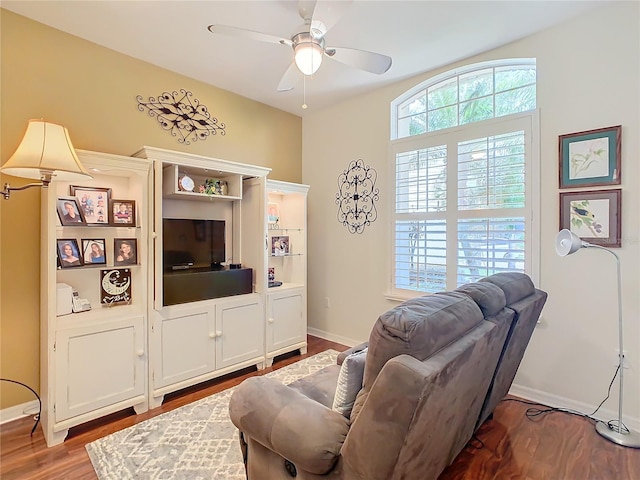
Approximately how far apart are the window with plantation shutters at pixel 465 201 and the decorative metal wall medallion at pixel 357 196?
323mm

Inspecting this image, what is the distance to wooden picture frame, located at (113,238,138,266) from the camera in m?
2.67

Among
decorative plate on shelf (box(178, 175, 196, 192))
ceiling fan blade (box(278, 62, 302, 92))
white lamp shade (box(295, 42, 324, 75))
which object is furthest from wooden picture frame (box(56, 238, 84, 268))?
white lamp shade (box(295, 42, 324, 75))

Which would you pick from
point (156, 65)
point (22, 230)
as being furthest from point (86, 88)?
point (22, 230)

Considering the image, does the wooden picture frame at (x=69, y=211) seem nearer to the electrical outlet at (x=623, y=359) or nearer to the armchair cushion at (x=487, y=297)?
the armchair cushion at (x=487, y=297)

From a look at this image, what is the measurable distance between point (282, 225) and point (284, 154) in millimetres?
983

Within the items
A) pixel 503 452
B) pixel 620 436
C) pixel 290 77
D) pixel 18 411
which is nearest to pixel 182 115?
pixel 290 77

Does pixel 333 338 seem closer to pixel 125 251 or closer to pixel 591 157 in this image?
pixel 125 251

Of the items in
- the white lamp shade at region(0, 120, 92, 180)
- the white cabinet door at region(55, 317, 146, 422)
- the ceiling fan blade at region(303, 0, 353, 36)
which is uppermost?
the ceiling fan blade at region(303, 0, 353, 36)

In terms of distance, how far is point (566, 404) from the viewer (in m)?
2.62

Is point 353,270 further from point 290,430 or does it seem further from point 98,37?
point 98,37

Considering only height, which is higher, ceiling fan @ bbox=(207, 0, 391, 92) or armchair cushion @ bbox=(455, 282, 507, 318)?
ceiling fan @ bbox=(207, 0, 391, 92)

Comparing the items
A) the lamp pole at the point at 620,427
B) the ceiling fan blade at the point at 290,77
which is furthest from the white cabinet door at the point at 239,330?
the lamp pole at the point at 620,427

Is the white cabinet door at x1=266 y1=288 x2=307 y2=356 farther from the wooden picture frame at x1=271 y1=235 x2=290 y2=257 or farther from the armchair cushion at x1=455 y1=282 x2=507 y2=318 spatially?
the armchair cushion at x1=455 y1=282 x2=507 y2=318

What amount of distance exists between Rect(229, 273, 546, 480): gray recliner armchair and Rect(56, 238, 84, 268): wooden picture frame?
1.74 metres
